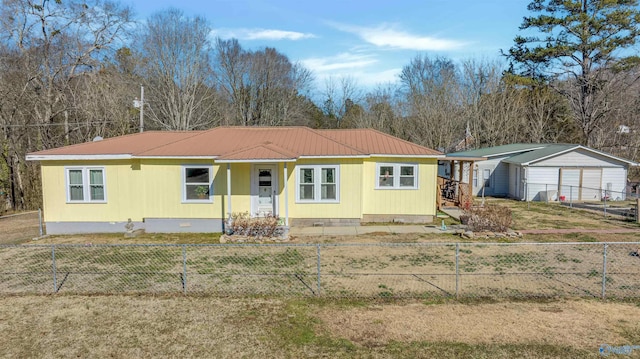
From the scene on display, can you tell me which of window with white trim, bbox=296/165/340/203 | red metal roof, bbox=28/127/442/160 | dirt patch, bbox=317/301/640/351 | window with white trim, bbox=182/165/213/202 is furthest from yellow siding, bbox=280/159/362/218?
dirt patch, bbox=317/301/640/351

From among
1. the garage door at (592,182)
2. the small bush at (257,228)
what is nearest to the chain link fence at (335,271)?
the small bush at (257,228)

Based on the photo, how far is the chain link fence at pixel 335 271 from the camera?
28.3ft

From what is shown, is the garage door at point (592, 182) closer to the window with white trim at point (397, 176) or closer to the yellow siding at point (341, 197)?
the window with white trim at point (397, 176)

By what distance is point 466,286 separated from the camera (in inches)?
350

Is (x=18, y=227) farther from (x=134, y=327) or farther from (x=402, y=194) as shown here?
(x=402, y=194)

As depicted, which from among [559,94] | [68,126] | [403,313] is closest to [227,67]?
[68,126]

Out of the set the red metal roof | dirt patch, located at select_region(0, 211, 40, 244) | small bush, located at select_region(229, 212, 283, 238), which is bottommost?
dirt patch, located at select_region(0, 211, 40, 244)

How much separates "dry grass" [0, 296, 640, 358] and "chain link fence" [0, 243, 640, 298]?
2.18ft

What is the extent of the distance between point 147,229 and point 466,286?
11.8 m

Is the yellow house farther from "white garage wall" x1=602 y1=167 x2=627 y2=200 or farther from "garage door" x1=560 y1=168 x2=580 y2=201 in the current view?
"white garage wall" x1=602 y1=167 x2=627 y2=200

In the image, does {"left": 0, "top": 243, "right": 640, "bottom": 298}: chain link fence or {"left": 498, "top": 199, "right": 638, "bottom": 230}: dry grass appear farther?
{"left": 498, "top": 199, "right": 638, "bottom": 230}: dry grass

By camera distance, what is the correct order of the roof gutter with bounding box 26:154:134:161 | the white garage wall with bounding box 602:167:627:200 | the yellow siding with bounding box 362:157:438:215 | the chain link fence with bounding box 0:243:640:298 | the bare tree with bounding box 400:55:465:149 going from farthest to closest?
1. the bare tree with bounding box 400:55:465:149
2. the white garage wall with bounding box 602:167:627:200
3. the yellow siding with bounding box 362:157:438:215
4. the roof gutter with bounding box 26:154:134:161
5. the chain link fence with bounding box 0:243:640:298

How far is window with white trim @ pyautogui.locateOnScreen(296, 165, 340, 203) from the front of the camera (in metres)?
15.4

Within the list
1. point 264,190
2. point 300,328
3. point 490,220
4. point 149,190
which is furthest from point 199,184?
point 490,220
